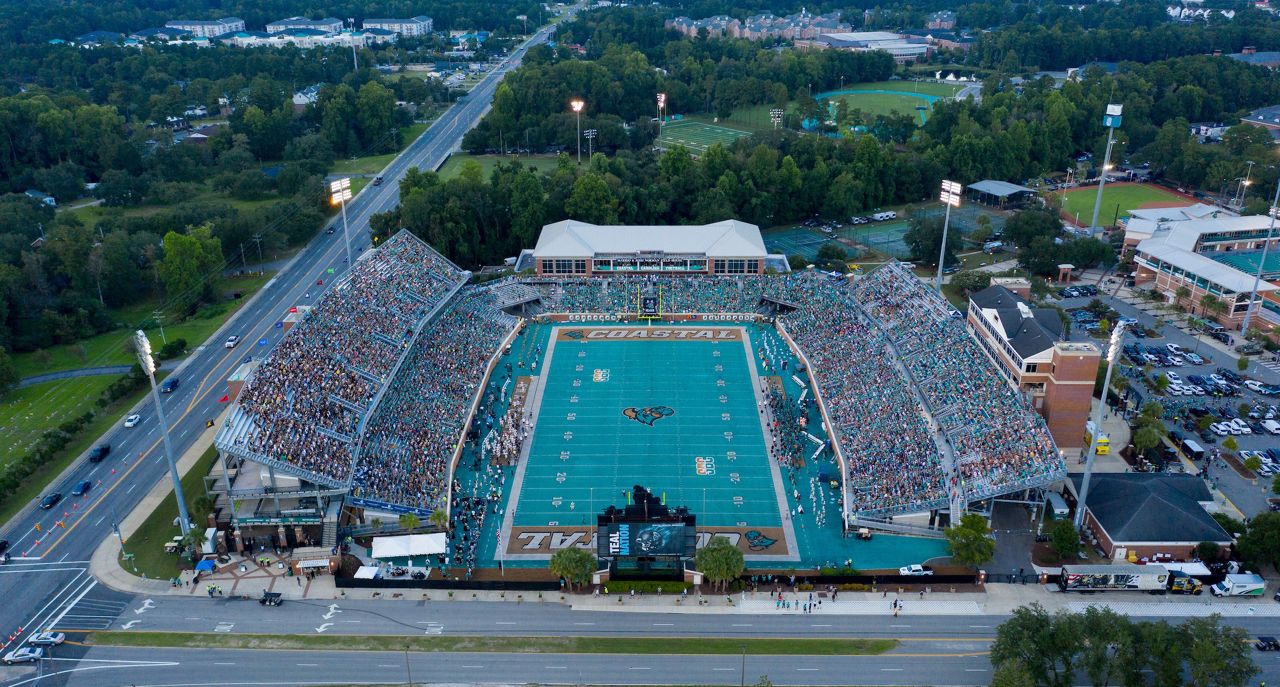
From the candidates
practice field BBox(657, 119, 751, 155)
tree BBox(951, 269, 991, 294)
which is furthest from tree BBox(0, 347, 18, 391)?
practice field BBox(657, 119, 751, 155)

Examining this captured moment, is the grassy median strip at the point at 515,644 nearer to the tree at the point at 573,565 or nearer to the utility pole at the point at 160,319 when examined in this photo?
the tree at the point at 573,565

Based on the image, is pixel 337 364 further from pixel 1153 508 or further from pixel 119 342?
pixel 1153 508

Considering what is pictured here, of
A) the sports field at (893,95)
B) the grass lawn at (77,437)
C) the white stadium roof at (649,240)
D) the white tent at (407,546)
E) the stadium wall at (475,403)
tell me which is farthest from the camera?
the sports field at (893,95)

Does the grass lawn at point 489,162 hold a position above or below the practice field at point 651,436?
above

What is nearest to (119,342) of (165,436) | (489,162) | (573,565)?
(165,436)

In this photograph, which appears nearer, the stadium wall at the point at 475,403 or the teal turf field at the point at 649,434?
the teal turf field at the point at 649,434

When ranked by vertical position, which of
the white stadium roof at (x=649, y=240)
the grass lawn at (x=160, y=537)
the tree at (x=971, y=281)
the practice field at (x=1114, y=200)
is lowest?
the grass lawn at (x=160, y=537)

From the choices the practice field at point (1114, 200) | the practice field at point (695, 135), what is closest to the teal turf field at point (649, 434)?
the practice field at point (1114, 200)

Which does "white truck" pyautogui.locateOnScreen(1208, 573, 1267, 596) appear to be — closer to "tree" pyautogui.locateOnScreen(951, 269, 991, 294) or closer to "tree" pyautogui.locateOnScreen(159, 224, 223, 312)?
"tree" pyautogui.locateOnScreen(951, 269, 991, 294)
